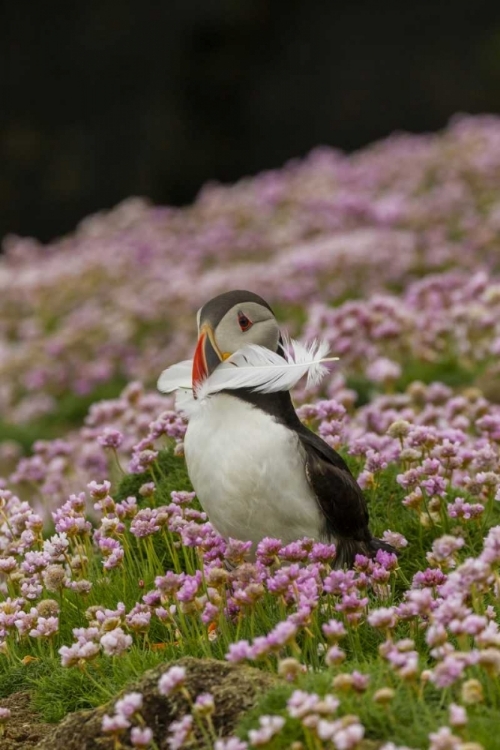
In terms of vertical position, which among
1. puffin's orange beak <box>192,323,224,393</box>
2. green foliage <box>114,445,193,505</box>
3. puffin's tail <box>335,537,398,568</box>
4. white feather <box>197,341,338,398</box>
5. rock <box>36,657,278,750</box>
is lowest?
rock <box>36,657,278,750</box>

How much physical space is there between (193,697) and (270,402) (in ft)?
4.14

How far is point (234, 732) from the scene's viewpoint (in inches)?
145

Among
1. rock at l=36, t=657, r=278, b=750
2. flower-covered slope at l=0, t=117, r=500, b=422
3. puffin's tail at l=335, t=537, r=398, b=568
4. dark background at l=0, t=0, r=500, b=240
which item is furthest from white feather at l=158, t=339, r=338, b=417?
dark background at l=0, t=0, r=500, b=240

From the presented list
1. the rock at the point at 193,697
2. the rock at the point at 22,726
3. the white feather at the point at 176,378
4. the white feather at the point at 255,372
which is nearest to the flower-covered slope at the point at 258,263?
the white feather at the point at 176,378

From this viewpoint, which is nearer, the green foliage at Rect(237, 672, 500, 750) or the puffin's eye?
the green foliage at Rect(237, 672, 500, 750)

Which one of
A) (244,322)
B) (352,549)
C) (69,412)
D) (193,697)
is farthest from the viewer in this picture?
(69,412)

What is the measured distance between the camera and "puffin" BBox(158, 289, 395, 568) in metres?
4.55

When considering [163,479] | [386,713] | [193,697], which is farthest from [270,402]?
[163,479]

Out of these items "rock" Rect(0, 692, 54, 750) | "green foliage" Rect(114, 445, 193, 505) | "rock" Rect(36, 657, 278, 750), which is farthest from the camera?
"green foliage" Rect(114, 445, 193, 505)

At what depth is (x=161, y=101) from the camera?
26.1m

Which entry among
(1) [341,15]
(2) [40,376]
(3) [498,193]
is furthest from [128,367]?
(1) [341,15]

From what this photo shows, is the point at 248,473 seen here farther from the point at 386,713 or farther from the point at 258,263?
the point at 258,263

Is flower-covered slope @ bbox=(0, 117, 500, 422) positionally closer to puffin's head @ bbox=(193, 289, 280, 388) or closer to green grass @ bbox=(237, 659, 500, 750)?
puffin's head @ bbox=(193, 289, 280, 388)

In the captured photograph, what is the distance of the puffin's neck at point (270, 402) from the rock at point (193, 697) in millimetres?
1061
